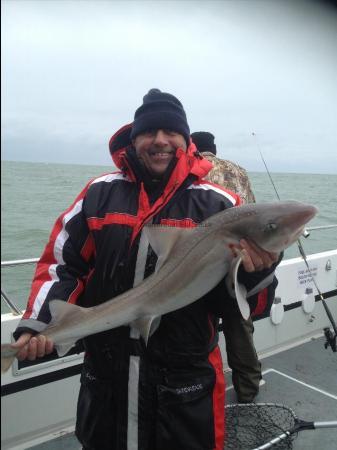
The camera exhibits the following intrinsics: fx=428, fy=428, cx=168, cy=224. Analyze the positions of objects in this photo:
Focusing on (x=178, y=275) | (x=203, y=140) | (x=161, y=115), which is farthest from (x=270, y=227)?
(x=203, y=140)

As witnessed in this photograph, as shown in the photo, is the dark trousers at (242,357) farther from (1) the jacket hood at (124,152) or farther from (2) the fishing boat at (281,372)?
(1) the jacket hood at (124,152)

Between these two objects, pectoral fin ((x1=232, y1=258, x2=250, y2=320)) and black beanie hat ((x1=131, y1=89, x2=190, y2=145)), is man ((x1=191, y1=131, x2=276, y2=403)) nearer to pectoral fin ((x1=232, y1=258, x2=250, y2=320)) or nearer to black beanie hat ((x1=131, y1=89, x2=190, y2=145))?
black beanie hat ((x1=131, y1=89, x2=190, y2=145))

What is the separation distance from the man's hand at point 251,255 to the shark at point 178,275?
0.08 ft

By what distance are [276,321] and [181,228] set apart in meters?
3.61

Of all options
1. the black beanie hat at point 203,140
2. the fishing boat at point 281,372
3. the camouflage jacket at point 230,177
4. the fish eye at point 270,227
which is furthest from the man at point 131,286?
the black beanie hat at point 203,140

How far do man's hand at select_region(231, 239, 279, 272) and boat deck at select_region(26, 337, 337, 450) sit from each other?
7.49ft

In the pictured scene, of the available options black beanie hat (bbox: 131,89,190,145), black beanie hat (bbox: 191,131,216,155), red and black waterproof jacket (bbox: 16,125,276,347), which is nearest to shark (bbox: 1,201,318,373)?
red and black waterproof jacket (bbox: 16,125,276,347)

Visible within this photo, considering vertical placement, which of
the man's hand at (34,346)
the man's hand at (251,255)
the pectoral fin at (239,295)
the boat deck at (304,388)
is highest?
the man's hand at (251,255)

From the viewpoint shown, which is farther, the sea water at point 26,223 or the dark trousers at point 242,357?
the dark trousers at point 242,357

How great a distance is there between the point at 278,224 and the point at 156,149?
777 mm

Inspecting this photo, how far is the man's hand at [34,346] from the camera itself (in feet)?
5.90

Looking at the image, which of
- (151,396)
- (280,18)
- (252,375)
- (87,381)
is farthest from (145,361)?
(252,375)

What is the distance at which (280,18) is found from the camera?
7.14 ft

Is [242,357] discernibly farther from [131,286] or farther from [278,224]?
[278,224]
